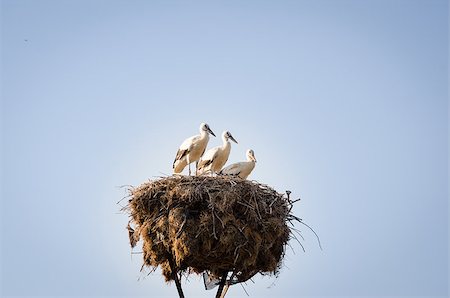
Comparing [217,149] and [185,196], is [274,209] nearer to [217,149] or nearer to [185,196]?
[185,196]

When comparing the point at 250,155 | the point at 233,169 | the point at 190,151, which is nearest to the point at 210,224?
the point at 233,169

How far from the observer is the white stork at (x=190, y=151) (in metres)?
17.1

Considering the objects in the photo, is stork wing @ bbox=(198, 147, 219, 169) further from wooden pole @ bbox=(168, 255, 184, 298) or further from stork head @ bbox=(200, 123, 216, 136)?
wooden pole @ bbox=(168, 255, 184, 298)

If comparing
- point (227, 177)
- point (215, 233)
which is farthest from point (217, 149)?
point (215, 233)

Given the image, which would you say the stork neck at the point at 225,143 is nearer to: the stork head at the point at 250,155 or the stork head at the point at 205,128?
the stork head at the point at 205,128

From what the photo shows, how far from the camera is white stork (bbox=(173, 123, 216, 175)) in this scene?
17.1m

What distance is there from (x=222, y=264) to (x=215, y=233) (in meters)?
0.82

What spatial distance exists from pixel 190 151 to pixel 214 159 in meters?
0.54

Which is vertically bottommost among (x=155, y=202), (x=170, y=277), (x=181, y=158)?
(x=170, y=277)

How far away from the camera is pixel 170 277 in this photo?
1355 cm

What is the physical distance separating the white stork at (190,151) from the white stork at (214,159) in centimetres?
16

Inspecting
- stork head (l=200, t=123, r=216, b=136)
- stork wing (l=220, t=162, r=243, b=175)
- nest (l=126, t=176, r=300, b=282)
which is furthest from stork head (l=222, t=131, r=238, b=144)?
nest (l=126, t=176, r=300, b=282)

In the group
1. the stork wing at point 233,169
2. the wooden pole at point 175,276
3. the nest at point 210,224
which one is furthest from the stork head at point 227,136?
the wooden pole at point 175,276

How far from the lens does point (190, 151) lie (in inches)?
672
